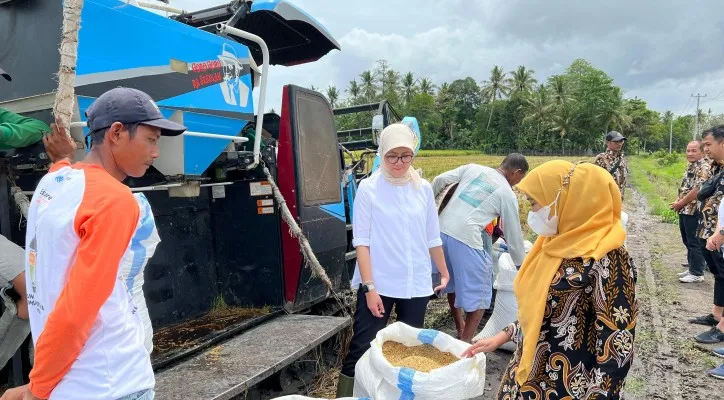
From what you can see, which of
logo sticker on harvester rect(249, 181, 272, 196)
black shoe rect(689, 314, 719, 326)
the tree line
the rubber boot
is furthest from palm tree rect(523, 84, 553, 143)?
the rubber boot

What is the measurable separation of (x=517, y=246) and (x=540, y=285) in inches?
90.9

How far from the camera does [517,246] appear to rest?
4.38 m

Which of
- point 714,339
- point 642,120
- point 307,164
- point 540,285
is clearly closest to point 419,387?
point 540,285

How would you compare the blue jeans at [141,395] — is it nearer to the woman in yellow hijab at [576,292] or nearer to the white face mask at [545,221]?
the woman in yellow hijab at [576,292]

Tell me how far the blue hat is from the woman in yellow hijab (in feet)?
4.97

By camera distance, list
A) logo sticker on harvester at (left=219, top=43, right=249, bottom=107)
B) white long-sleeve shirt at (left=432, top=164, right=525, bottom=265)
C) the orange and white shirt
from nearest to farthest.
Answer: the orange and white shirt → logo sticker on harvester at (left=219, top=43, right=249, bottom=107) → white long-sleeve shirt at (left=432, top=164, right=525, bottom=265)

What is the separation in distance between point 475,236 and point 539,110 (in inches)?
2564

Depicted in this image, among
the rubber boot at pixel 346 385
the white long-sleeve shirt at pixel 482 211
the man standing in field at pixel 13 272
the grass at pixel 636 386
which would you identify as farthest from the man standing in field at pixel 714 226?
the man standing in field at pixel 13 272

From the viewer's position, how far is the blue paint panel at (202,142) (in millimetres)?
3170

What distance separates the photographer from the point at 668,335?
506 centimetres

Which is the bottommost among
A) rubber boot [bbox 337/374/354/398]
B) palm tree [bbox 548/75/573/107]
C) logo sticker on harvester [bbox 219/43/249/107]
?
rubber boot [bbox 337/374/354/398]

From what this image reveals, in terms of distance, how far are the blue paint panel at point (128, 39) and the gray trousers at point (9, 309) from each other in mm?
920

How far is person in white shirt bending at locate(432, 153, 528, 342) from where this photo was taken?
172 inches

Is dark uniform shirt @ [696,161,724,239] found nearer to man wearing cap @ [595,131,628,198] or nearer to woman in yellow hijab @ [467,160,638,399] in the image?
man wearing cap @ [595,131,628,198]
